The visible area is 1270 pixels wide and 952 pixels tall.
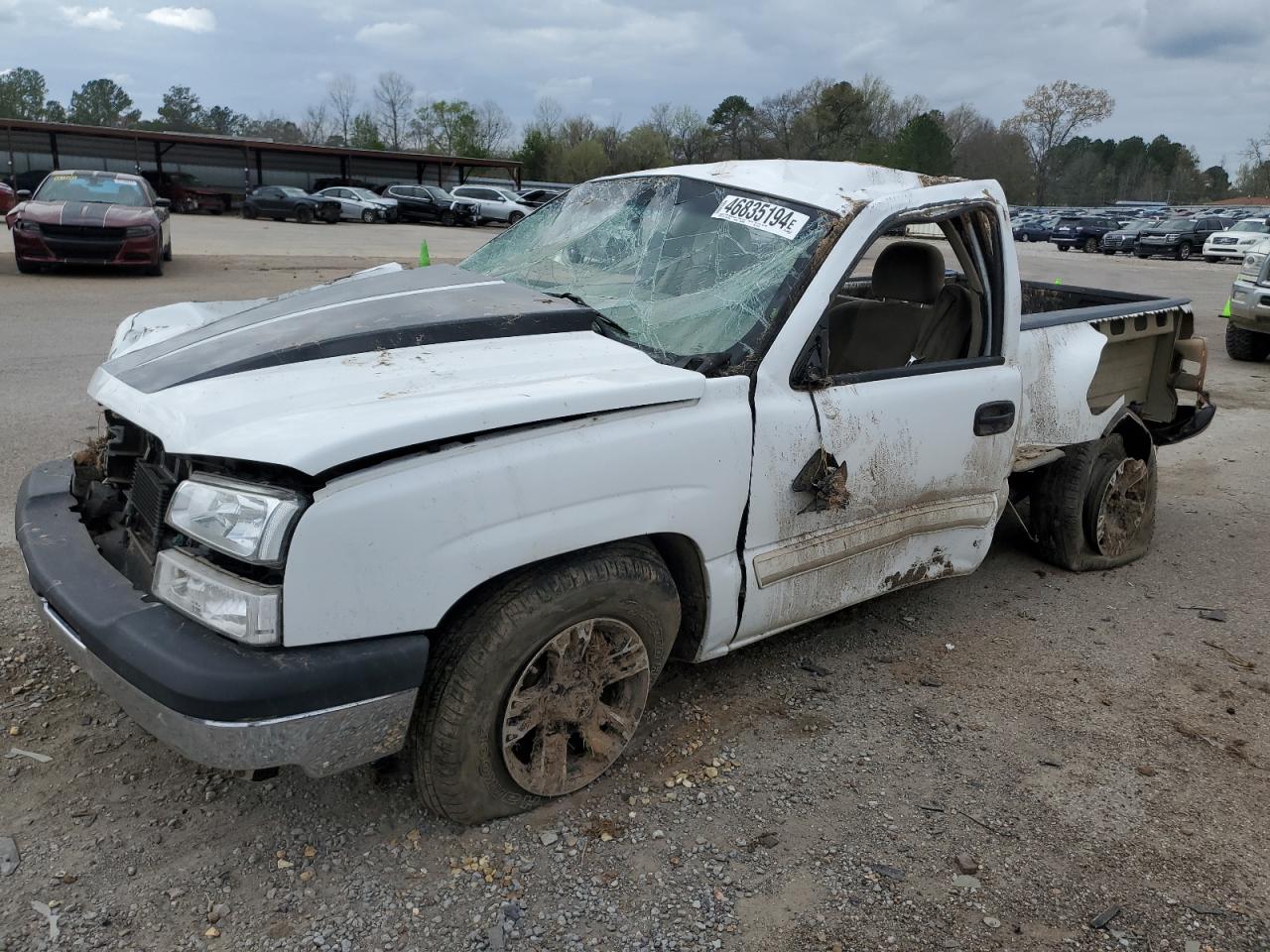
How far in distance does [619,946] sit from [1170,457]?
654 cm

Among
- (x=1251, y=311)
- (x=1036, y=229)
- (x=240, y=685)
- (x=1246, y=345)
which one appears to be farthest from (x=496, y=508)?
(x=1036, y=229)

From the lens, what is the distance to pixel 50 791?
272cm

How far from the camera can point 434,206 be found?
3556 cm

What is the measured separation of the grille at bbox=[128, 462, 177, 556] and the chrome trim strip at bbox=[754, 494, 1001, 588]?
1668mm

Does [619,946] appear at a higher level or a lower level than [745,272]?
lower

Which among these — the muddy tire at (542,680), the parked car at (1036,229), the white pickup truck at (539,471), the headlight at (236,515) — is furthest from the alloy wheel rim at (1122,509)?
the parked car at (1036,229)

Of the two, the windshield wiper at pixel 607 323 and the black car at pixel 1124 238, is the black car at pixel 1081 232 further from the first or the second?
the windshield wiper at pixel 607 323

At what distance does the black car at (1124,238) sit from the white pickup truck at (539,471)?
37.2m

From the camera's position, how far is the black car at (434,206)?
3547cm

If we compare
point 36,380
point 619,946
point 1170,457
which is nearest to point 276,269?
point 36,380

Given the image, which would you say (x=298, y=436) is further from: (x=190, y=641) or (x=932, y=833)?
(x=932, y=833)

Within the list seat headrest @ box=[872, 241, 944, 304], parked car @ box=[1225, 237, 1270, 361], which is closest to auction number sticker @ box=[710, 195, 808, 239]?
seat headrest @ box=[872, 241, 944, 304]

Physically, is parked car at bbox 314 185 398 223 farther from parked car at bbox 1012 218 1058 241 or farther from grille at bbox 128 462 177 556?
grille at bbox 128 462 177 556

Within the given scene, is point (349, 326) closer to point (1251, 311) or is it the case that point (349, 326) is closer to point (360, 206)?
point (1251, 311)
